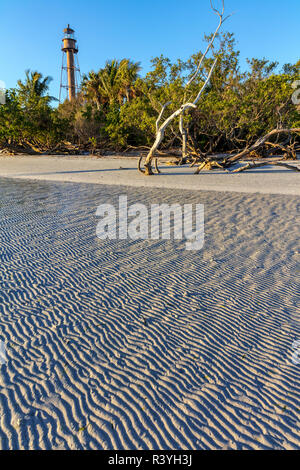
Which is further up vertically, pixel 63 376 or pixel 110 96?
pixel 110 96

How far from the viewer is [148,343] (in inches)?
91.4

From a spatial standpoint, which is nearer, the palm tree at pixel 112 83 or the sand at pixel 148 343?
the sand at pixel 148 343

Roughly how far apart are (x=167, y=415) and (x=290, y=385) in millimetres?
847

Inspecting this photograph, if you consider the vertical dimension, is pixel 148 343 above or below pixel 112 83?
below

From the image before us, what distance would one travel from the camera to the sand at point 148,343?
5.46ft

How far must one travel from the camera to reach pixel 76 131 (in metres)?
24.7

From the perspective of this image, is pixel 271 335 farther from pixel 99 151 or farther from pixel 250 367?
pixel 99 151

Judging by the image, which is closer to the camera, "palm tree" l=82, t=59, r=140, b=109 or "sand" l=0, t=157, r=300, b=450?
"sand" l=0, t=157, r=300, b=450

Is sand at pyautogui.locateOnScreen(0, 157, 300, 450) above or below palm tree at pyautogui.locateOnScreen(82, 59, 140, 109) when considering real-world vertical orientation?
below

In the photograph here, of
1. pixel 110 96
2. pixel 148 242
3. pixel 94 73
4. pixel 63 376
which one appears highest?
pixel 94 73

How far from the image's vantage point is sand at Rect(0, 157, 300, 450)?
167 cm

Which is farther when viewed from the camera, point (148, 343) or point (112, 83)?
point (112, 83)

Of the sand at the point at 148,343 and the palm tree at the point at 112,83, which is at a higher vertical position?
the palm tree at the point at 112,83
